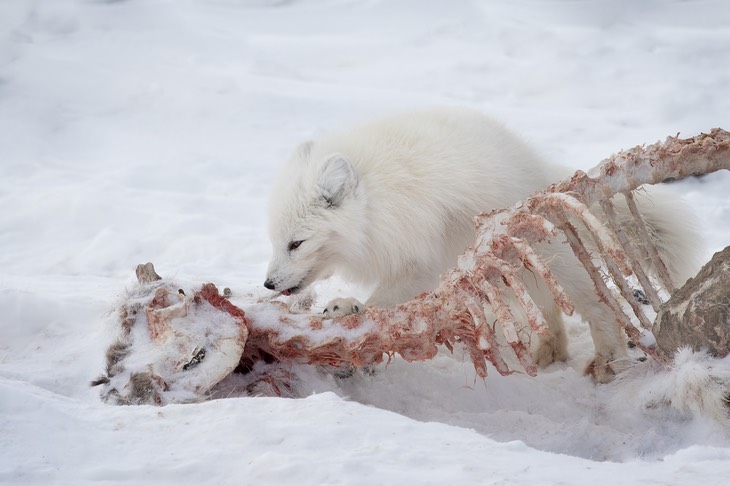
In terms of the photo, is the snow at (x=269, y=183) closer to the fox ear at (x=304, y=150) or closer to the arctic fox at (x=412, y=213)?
the arctic fox at (x=412, y=213)

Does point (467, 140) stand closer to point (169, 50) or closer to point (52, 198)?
point (52, 198)

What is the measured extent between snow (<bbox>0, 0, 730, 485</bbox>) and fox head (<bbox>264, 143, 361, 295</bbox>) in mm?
433

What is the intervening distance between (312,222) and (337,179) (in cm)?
28

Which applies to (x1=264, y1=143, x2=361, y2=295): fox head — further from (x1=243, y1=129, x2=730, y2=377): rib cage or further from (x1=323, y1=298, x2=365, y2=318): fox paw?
(x1=243, y1=129, x2=730, y2=377): rib cage

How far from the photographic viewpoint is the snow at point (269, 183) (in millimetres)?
1938

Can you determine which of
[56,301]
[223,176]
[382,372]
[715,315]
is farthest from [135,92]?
[715,315]

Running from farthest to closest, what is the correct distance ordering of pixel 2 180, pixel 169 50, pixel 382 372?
1. pixel 169 50
2. pixel 2 180
3. pixel 382 372

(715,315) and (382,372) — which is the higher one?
(715,315)

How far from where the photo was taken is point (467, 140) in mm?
4094

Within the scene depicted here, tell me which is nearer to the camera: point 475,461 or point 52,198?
point 475,461

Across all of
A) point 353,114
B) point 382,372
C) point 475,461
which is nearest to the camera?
point 475,461

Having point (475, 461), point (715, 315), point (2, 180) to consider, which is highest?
point (715, 315)

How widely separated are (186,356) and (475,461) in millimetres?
1325

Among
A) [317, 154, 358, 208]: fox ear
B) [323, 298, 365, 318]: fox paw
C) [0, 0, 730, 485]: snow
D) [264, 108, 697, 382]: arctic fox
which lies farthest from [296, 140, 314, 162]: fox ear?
[323, 298, 365, 318]: fox paw
